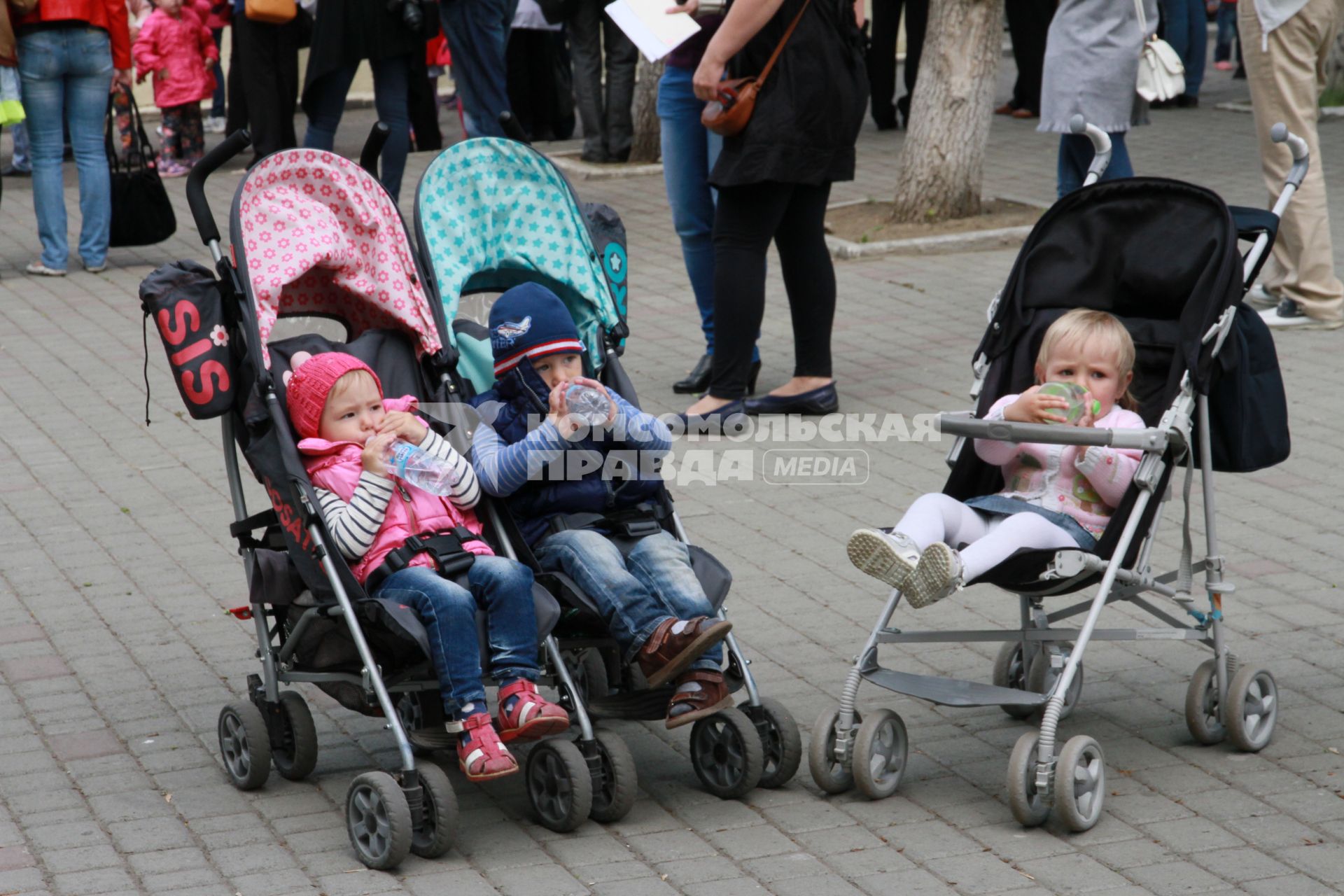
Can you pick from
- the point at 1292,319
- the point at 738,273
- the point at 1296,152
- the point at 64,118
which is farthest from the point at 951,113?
the point at 1296,152

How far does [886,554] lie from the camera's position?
4238mm

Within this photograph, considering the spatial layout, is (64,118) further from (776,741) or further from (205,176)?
(776,741)

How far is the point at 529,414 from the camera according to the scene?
4.64 meters

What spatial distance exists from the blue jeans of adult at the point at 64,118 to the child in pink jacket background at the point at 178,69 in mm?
3418

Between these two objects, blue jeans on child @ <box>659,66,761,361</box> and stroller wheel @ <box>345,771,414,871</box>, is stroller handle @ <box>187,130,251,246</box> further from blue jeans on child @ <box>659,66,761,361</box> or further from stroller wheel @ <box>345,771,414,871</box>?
blue jeans on child @ <box>659,66,761,361</box>

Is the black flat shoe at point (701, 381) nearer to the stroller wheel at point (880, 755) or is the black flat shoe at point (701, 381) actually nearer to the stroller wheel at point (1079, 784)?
the stroller wheel at point (880, 755)

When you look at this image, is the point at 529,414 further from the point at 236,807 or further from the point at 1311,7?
the point at 1311,7

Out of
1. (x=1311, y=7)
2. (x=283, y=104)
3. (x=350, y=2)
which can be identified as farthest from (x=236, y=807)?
(x=283, y=104)

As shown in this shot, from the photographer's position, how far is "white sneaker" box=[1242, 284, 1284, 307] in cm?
917

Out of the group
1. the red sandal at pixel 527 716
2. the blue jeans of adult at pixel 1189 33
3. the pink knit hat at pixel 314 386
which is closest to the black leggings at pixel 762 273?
the pink knit hat at pixel 314 386

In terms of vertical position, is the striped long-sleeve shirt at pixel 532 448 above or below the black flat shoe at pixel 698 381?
above

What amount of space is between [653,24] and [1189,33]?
34.4ft

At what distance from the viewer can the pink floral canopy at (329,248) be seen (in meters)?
4.66

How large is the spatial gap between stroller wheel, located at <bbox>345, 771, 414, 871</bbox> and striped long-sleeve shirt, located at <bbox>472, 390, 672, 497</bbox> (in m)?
0.84
